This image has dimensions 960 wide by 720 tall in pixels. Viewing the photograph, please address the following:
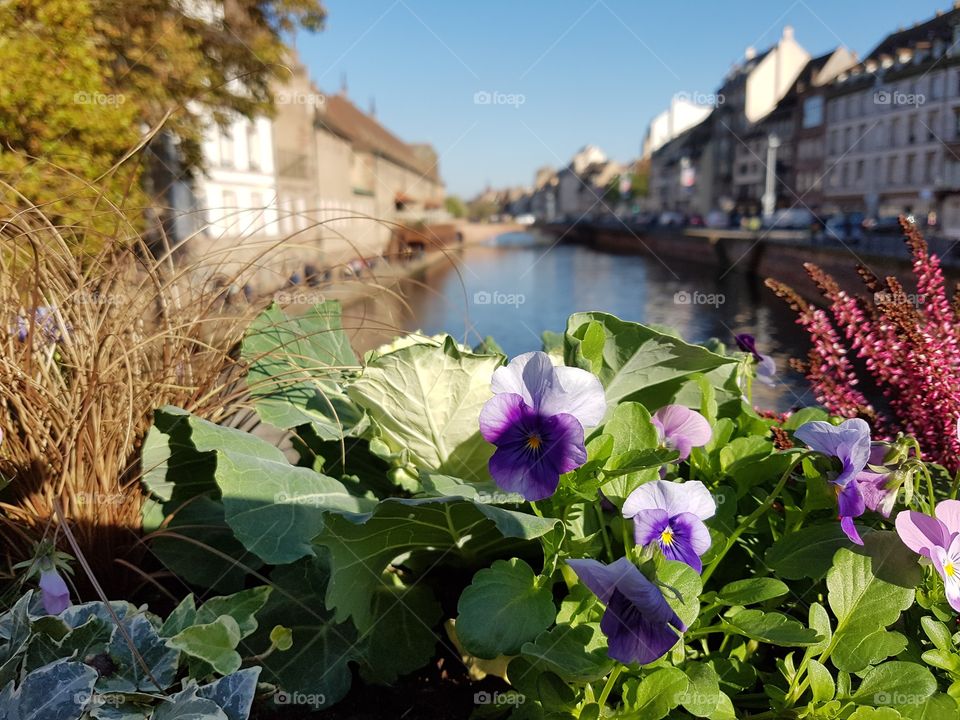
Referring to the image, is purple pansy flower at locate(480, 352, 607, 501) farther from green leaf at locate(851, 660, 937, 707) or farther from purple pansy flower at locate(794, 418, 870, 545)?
green leaf at locate(851, 660, 937, 707)

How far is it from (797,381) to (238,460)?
10.3 meters

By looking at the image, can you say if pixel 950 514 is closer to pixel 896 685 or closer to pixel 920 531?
pixel 920 531

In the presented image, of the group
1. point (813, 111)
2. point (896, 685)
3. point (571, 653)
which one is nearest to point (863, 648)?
point (896, 685)

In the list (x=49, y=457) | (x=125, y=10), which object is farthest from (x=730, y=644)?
(x=125, y=10)

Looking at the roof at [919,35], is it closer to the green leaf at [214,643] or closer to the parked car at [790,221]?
the parked car at [790,221]

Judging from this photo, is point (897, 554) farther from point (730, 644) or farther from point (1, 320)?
point (1, 320)

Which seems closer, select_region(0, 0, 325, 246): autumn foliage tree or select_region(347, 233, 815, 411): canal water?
select_region(0, 0, 325, 246): autumn foliage tree

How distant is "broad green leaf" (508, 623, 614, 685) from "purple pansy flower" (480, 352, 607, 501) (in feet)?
0.69

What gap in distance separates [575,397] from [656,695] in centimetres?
44

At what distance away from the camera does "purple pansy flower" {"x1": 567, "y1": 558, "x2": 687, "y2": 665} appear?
3.06 ft

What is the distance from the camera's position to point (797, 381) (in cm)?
1027

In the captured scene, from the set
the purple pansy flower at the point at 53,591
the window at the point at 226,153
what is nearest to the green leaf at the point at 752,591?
the purple pansy flower at the point at 53,591

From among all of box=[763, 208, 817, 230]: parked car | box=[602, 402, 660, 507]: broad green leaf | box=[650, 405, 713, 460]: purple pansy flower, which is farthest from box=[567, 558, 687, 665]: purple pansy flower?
box=[763, 208, 817, 230]: parked car

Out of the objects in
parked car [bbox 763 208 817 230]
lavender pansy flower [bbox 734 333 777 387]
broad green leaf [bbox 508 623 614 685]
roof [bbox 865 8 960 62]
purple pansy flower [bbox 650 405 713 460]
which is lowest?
broad green leaf [bbox 508 623 614 685]
